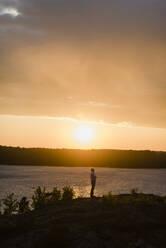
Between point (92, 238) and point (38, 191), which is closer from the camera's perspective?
point (92, 238)

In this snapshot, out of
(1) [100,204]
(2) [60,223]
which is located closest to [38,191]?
(1) [100,204]

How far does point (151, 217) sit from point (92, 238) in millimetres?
4264

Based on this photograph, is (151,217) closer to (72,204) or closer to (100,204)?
(100,204)

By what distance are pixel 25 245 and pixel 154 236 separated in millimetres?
5117

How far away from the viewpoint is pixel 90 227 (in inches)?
526

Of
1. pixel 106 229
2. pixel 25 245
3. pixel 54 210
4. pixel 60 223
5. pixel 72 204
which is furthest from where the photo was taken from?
pixel 72 204

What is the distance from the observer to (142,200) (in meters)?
18.0

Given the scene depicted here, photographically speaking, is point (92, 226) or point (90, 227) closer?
point (90, 227)

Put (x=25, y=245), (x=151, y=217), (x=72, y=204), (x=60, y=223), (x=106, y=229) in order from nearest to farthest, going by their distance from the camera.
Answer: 1. (x=25, y=245)
2. (x=106, y=229)
3. (x=60, y=223)
4. (x=151, y=217)
5. (x=72, y=204)

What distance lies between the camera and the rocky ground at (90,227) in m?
12.0

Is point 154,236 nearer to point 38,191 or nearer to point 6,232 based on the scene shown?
point 6,232

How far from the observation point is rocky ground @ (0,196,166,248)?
12.0m

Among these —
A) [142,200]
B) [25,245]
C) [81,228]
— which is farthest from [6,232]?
[142,200]

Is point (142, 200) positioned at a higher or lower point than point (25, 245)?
higher
